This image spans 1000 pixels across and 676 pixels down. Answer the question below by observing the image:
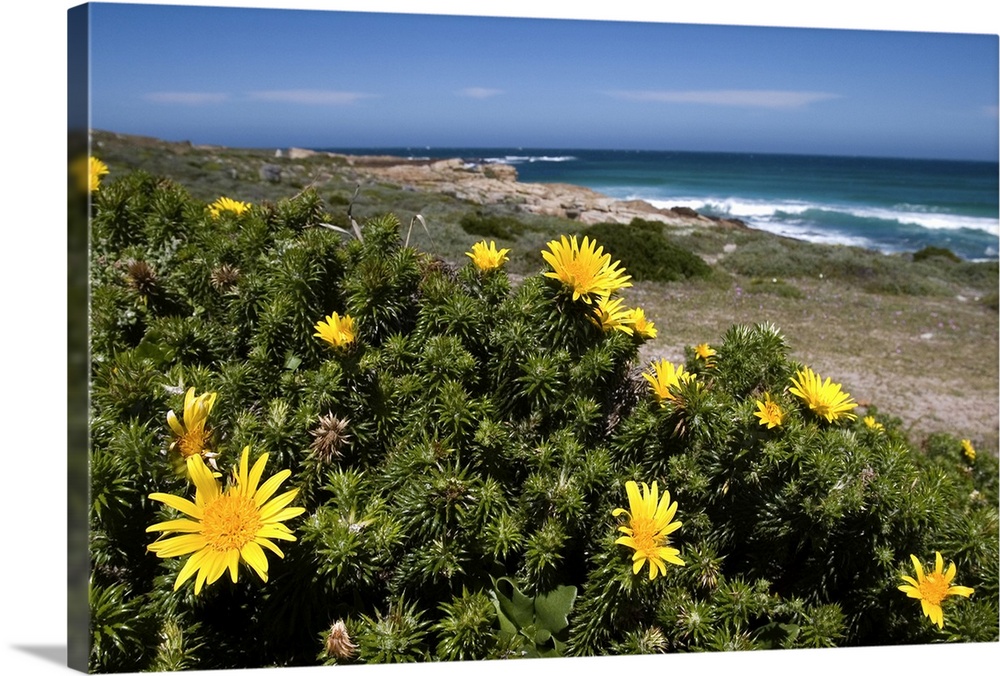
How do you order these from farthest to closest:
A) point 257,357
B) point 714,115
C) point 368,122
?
point 714,115
point 368,122
point 257,357

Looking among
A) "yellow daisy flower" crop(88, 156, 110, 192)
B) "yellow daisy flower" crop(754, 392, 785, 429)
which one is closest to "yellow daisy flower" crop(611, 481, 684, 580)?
"yellow daisy flower" crop(754, 392, 785, 429)

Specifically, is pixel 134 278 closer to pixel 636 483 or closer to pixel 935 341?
pixel 636 483

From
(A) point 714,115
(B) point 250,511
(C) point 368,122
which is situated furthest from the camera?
(A) point 714,115

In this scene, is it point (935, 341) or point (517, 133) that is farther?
point (935, 341)

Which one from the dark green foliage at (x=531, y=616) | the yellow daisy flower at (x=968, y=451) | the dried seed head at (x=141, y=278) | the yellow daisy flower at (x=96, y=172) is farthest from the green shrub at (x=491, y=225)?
the yellow daisy flower at (x=968, y=451)

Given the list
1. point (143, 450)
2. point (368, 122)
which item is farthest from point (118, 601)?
point (368, 122)

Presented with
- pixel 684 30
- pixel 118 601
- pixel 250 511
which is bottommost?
pixel 118 601

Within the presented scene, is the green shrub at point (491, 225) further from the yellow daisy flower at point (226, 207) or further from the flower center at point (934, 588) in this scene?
the flower center at point (934, 588)

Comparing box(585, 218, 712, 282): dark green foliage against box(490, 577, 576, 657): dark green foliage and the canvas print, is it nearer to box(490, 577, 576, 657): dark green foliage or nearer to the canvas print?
the canvas print
